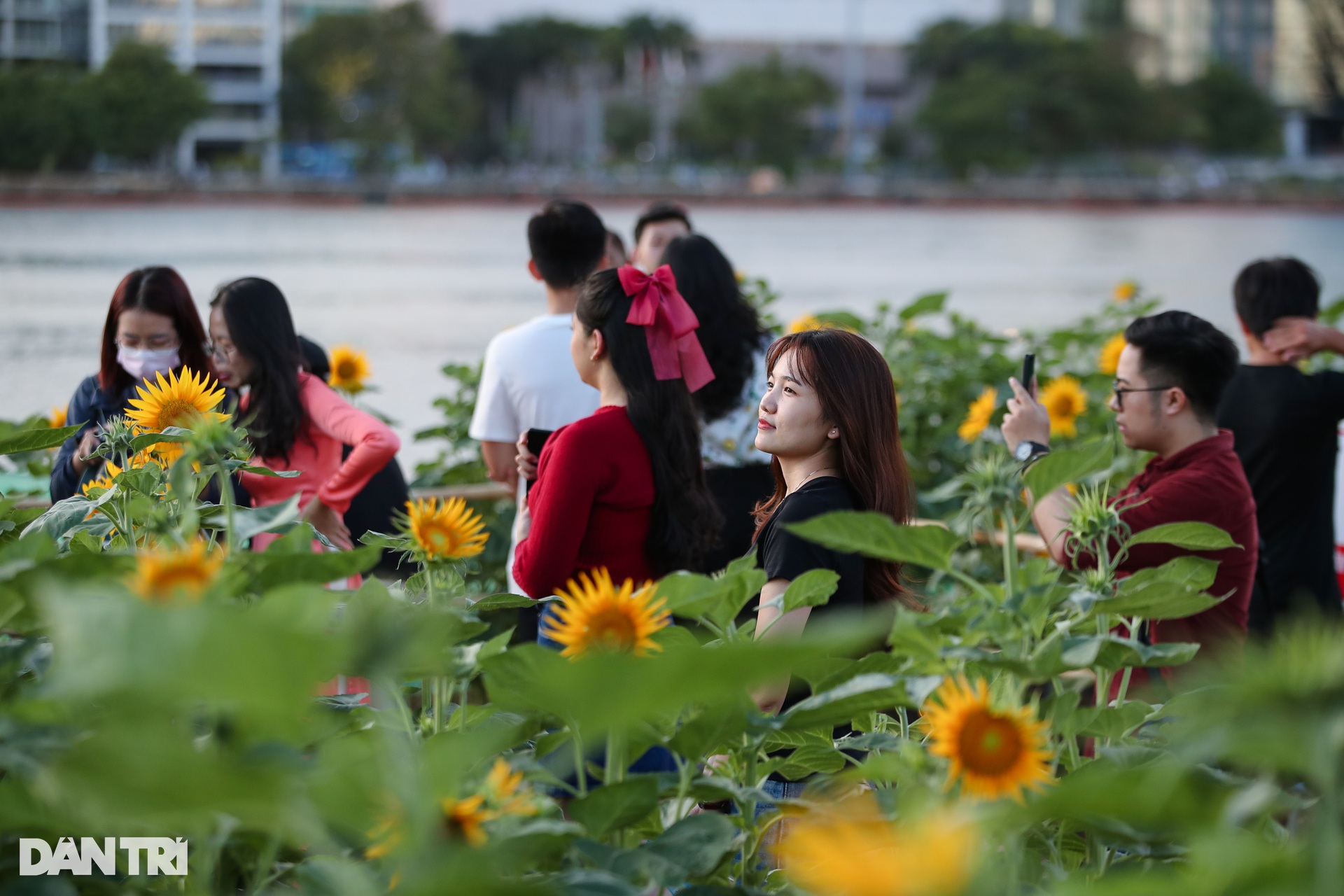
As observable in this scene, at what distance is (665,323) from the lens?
1968 mm

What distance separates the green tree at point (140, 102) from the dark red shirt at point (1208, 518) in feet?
149

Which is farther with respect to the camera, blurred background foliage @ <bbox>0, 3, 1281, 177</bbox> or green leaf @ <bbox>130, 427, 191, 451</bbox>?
blurred background foliage @ <bbox>0, 3, 1281, 177</bbox>

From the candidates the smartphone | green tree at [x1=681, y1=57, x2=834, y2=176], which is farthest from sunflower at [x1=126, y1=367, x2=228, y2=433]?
green tree at [x1=681, y1=57, x2=834, y2=176]

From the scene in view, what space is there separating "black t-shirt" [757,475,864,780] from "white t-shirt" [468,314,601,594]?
3.13ft

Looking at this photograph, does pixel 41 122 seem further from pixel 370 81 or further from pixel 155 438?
pixel 155 438

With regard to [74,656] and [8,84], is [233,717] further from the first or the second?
[8,84]

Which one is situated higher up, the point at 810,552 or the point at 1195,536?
the point at 1195,536

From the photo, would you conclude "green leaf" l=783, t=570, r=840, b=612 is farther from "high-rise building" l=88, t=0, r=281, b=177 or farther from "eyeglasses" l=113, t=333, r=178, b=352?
"high-rise building" l=88, t=0, r=281, b=177

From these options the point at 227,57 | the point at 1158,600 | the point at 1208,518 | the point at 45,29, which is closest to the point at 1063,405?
the point at 1208,518

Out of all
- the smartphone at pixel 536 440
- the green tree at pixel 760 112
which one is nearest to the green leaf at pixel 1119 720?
the smartphone at pixel 536 440

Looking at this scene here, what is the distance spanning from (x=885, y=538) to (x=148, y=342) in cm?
204

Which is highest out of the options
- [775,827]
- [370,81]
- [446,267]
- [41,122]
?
[370,81]

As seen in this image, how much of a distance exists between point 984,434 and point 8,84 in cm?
4461

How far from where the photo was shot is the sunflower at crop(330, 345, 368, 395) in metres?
3.05
